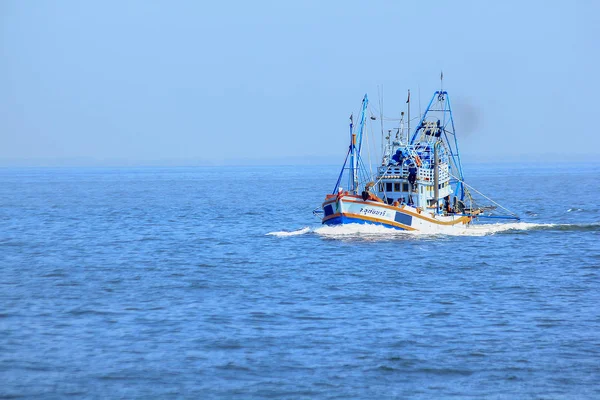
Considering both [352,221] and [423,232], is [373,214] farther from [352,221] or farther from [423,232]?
[423,232]

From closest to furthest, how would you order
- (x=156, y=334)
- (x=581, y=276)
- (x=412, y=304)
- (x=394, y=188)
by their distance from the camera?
1. (x=156, y=334)
2. (x=412, y=304)
3. (x=581, y=276)
4. (x=394, y=188)

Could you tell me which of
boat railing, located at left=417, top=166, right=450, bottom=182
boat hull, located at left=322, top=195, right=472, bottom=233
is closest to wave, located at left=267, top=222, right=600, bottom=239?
boat hull, located at left=322, top=195, right=472, bottom=233

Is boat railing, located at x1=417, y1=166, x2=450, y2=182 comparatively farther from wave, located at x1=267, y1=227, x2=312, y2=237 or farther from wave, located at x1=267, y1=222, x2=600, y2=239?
wave, located at x1=267, y1=227, x2=312, y2=237

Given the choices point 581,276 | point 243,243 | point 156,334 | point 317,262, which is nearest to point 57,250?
point 243,243

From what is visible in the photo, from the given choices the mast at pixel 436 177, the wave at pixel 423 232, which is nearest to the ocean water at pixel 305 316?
the wave at pixel 423 232

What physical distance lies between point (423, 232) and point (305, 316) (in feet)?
101

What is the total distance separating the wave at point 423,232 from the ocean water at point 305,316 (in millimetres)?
291

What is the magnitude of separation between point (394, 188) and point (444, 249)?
10749mm

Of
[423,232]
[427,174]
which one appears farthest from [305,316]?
[427,174]

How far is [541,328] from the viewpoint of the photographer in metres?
28.5

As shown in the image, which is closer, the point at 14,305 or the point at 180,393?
the point at 180,393

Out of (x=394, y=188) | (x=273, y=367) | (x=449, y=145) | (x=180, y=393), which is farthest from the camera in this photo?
(x=449, y=145)

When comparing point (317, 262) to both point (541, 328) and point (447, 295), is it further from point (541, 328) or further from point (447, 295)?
point (541, 328)

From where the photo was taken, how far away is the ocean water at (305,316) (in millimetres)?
22411
